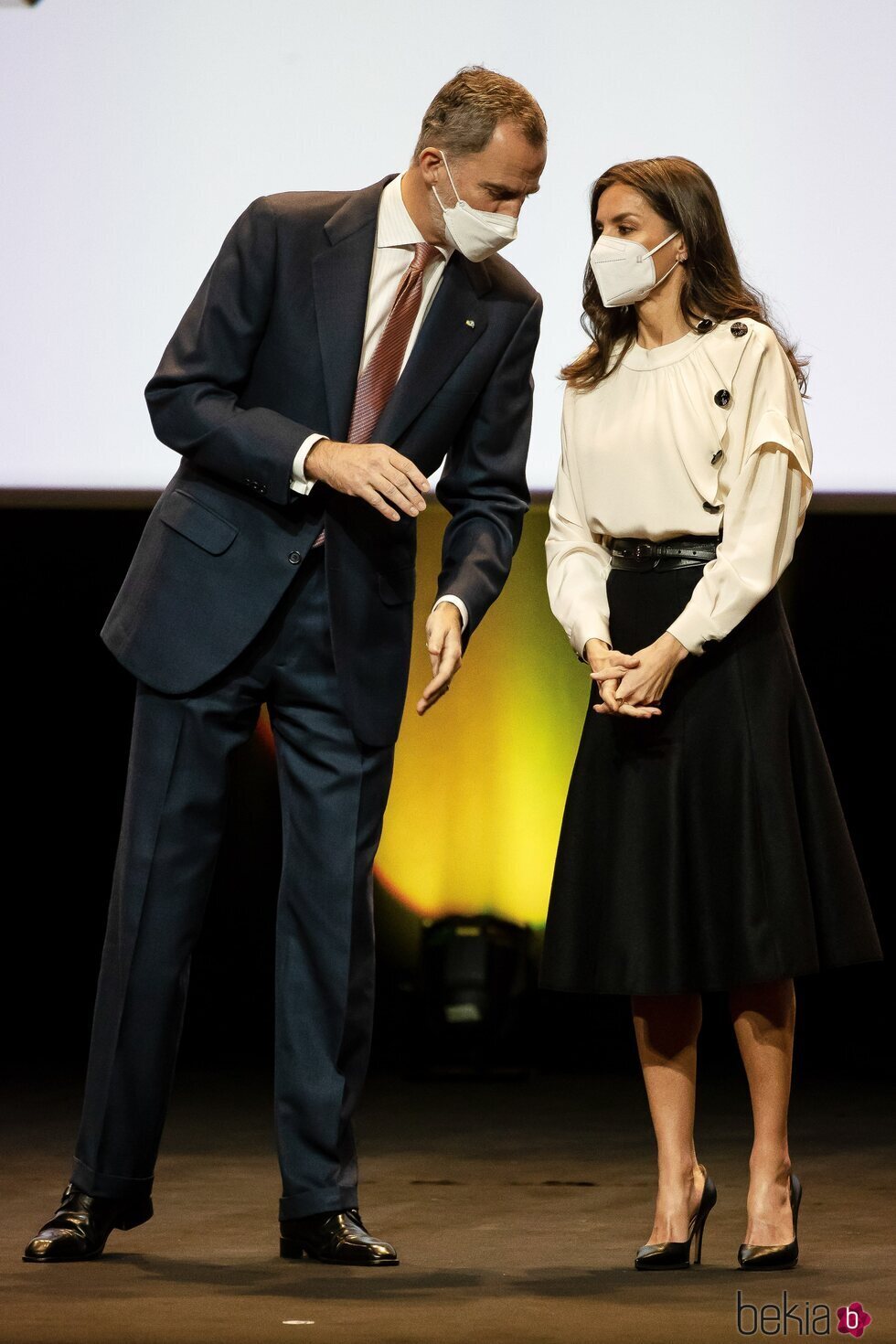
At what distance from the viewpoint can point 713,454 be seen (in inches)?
85.7

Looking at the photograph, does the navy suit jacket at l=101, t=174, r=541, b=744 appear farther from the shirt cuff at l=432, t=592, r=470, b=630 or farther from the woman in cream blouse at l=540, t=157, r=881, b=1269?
the woman in cream blouse at l=540, t=157, r=881, b=1269

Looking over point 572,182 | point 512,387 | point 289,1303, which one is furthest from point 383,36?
point 289,1303

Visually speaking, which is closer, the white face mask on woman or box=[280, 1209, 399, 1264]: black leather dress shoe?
box=[280, 1209, 399, 1264]: black leather dress shoe

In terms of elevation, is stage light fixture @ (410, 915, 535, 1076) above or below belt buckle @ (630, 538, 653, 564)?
below

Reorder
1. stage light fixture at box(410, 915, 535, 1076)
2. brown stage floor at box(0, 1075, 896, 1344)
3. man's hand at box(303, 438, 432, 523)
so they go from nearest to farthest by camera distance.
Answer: brown stage floor at box(0, 1075, 896, 1344) < man's hand at box(303, 438, 432, 523) < stage light fixture at box(410, 915, 535, 1076)

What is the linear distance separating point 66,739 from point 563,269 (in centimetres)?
155

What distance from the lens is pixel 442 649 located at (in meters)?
2.14

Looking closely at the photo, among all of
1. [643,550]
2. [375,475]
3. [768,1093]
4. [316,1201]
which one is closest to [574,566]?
[643,550]

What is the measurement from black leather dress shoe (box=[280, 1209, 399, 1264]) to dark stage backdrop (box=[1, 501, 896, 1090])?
66.0 inches

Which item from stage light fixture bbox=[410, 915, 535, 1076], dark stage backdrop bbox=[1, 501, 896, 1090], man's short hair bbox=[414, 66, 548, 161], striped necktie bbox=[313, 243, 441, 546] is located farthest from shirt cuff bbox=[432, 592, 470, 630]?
stage light fixture bbox=[410, 915, 535, 1076]

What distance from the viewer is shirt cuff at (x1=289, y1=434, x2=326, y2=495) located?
2.10m

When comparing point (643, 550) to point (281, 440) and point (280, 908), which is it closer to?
point (281, 440)

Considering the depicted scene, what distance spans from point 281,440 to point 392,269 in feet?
0.98

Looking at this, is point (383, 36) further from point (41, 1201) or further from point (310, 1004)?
point (41, 1201)
